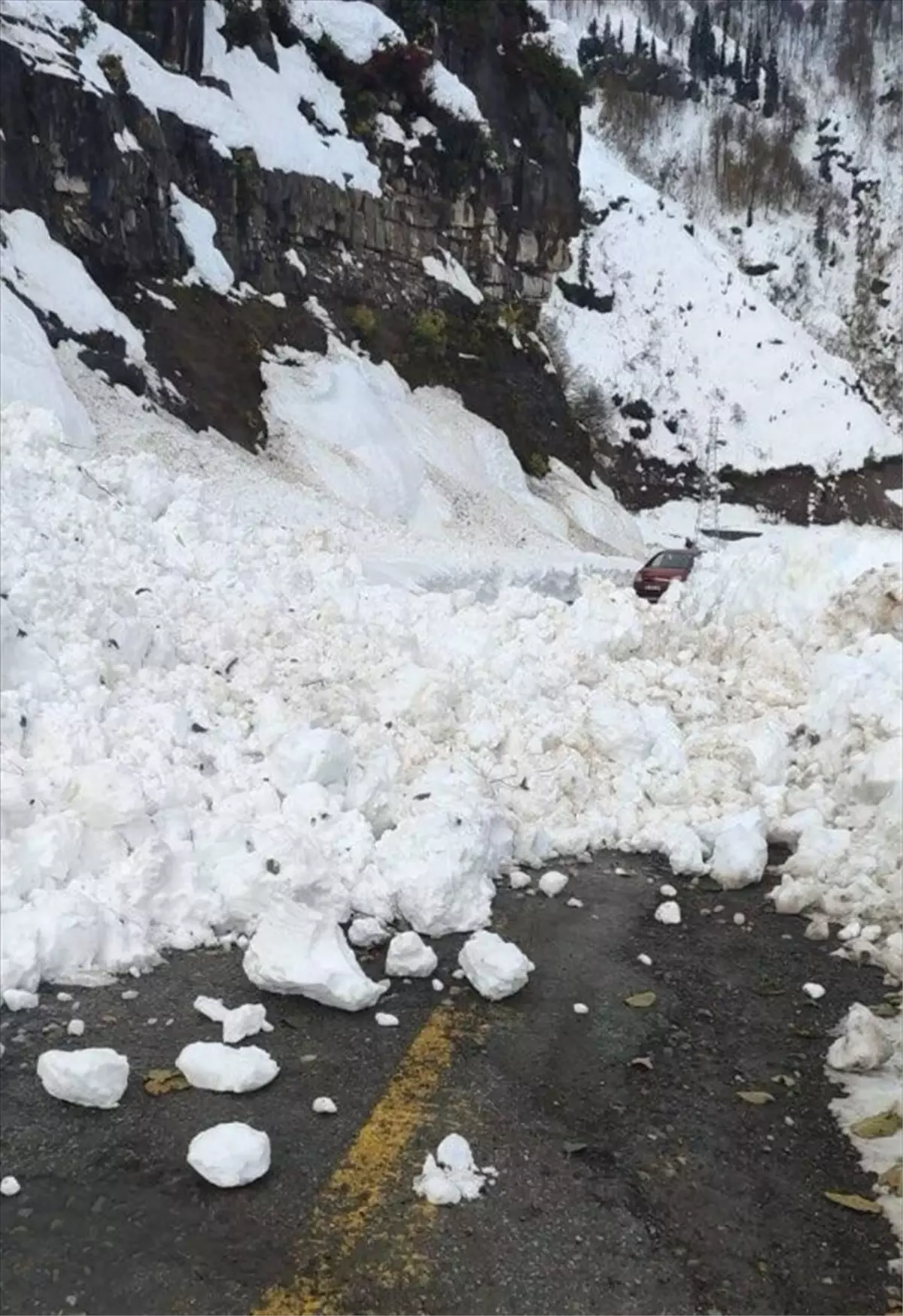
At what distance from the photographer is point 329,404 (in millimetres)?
24719

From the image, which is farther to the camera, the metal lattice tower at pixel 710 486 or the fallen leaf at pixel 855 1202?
the metal lattice tower at pixel 710 486

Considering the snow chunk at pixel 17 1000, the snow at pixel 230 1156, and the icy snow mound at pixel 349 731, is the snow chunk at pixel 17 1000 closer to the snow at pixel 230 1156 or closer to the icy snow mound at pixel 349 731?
the icy snow mound at pixel 349 731

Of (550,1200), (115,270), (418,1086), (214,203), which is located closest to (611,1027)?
(418,1086)

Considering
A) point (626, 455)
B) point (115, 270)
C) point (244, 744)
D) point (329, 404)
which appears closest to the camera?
point (244, 744)

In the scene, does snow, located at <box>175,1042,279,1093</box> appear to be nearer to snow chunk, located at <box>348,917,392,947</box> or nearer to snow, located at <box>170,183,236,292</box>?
snow chunk, located at <box>348,917,392,947</box>

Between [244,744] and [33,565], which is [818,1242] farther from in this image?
[33,565]

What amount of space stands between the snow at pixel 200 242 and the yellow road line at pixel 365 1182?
875 inches

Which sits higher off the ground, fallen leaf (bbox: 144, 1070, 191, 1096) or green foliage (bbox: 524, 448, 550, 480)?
fallen leaf (bbox: 144, 1070, 191, 1096)

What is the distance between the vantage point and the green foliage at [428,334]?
29484 millimetres

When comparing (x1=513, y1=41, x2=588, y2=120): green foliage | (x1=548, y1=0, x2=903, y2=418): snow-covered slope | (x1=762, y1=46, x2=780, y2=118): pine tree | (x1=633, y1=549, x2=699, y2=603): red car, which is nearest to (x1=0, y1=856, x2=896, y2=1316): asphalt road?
(x1=633, y1=549, x2=699, y2=603): red car

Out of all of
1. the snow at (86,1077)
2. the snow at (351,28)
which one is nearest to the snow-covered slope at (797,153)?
the snow at (351,28)

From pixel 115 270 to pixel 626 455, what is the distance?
35.8 metres

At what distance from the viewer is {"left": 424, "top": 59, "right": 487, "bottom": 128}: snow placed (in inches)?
1291

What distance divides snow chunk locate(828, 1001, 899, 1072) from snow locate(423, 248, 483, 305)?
3007 cm
